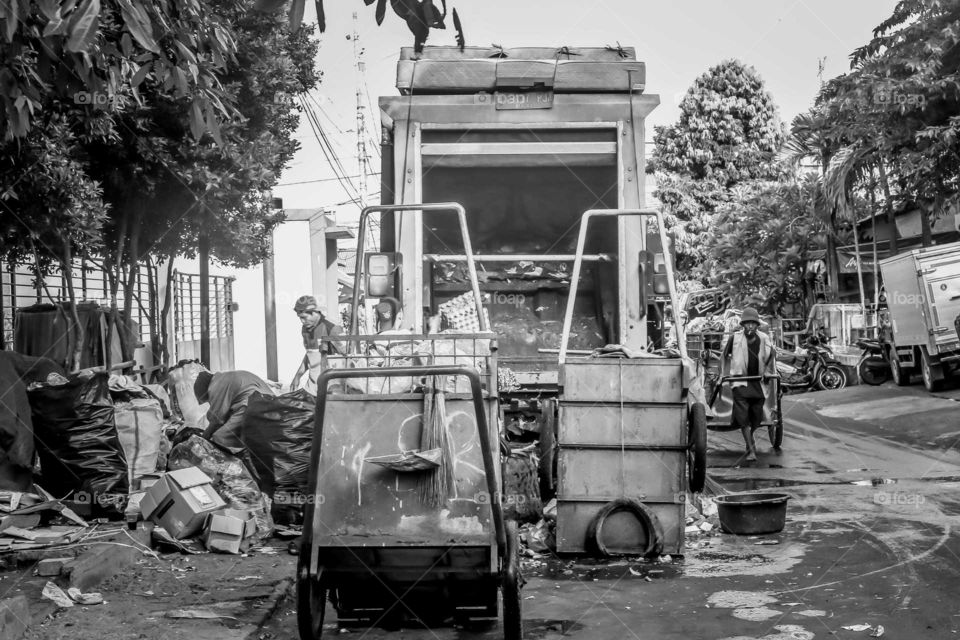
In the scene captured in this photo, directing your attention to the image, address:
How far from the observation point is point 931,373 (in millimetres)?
17203

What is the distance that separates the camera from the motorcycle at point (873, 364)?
20.2m

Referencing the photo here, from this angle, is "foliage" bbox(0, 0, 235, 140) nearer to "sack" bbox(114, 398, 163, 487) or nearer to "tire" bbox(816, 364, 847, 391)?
"sack" bbox(114, 398, 163, 487)

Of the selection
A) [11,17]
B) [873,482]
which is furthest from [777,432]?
[11,17]

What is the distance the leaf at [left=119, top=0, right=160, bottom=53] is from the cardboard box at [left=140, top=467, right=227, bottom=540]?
159 inches

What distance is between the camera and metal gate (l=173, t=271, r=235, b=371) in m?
16.5

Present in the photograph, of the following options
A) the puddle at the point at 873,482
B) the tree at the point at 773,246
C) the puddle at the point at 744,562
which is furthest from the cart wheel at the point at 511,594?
the tree at the point at 773,246

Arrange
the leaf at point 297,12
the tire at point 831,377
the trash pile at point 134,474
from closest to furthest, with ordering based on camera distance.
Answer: the leaf at point 297,12 < the trash pile at point 134,474 < the tire at point 831,377

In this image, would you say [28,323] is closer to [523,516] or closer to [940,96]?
[523,516]

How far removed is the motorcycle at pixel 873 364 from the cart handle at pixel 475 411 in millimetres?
17611

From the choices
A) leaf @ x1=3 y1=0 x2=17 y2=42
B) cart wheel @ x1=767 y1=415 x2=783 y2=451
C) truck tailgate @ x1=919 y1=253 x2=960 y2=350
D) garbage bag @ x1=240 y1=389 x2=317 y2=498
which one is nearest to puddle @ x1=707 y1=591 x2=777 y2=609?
garbage bag @ x1=240 y1=389 x2=317 y2=498

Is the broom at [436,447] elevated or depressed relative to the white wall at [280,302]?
depressed

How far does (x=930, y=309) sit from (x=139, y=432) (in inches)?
535

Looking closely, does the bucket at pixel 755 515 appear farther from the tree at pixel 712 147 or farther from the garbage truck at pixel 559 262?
the tree at pixel 712 147

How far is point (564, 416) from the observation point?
6516 millimetres
